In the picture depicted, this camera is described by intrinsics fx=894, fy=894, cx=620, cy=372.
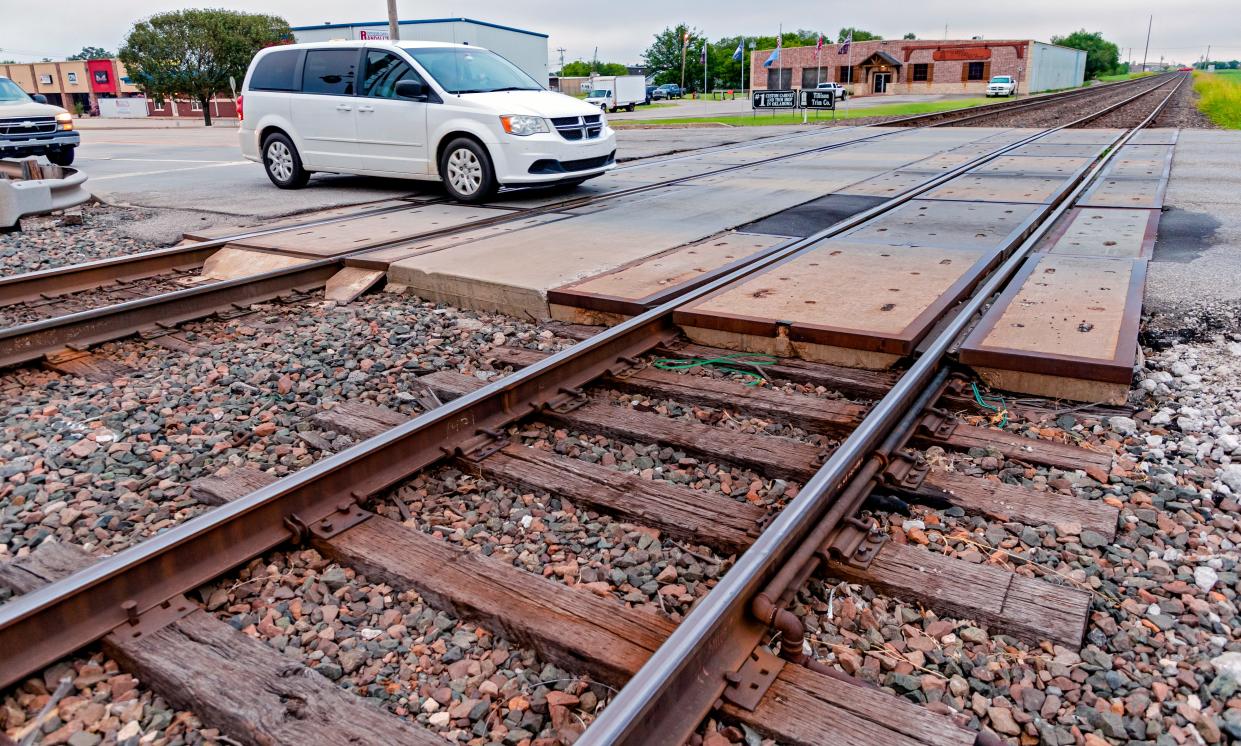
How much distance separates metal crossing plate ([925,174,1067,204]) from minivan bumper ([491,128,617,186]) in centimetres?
424

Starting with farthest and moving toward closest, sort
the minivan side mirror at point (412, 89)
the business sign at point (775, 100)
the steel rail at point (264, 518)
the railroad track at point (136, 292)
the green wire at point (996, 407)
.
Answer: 1. the business sign at point (775, 100)
2. the minivan side mirror at point (412, 89)
3. the railroad track at point (136, 292)
4. the green wire at point (996, 407)
5. the steel rail at point (264, 518)

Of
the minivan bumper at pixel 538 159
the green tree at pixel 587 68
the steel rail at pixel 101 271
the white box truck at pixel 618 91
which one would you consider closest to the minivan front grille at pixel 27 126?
the steel rail at pixel 101 271

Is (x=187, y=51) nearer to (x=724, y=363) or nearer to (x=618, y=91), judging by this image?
(x=618, y=91)

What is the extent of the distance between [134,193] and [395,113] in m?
5.05

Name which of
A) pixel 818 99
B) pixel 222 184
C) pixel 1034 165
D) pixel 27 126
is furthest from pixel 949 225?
pixel 818 99

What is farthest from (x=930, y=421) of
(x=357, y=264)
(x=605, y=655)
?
(x=357, y=264)

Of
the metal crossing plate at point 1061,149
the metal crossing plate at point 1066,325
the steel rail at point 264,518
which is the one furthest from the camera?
the metal crossing plate at point 1061,149

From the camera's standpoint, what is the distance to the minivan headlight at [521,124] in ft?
33.1

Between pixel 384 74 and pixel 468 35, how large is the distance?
1375 inches

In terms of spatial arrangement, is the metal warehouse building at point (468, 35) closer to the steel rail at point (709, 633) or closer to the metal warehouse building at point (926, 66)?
the metal warehouse building at point (926, 66)

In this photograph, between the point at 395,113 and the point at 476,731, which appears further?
the point at 395,113

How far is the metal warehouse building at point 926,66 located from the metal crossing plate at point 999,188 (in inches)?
2844

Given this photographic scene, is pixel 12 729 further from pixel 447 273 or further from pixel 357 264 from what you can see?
pixel 357 264

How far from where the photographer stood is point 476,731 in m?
2.36
